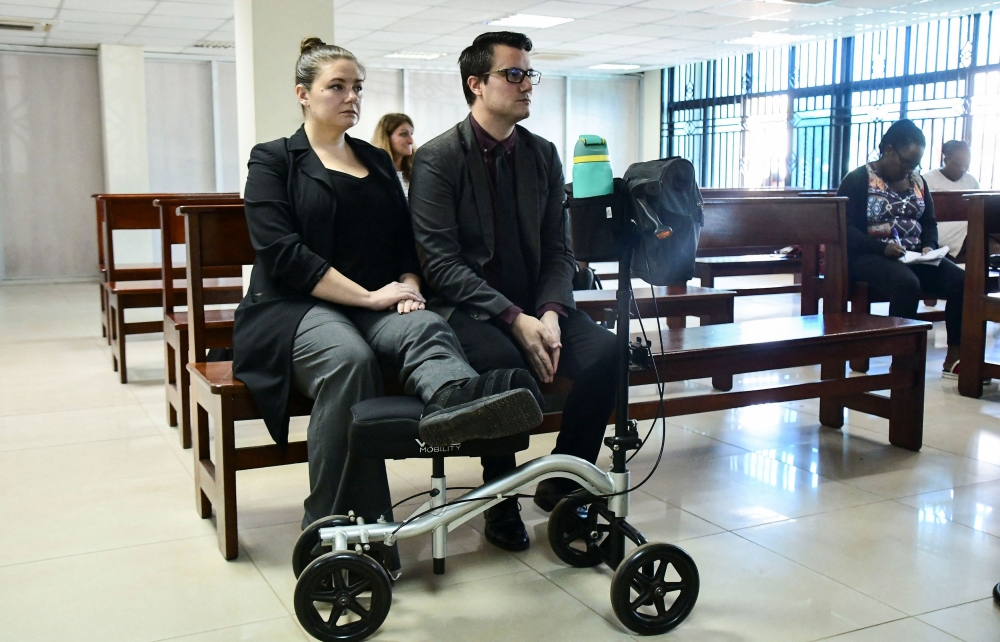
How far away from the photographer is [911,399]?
318cm

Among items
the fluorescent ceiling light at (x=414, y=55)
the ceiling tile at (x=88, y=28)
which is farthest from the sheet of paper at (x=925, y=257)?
the fluorescent ceiling light at (x=414, y=55)

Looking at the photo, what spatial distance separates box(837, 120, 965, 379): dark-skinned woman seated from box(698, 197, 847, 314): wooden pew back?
0.82 metres

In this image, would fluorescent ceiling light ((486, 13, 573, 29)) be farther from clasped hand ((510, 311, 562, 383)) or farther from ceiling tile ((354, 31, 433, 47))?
clasped hand ((510, 311, 562, 383))

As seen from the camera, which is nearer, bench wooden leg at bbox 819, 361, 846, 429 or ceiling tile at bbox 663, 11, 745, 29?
bench wooden leg at bbox 819, 361, 846, 429

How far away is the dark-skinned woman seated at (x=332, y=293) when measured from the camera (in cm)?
209

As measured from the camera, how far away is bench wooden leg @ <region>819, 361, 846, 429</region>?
3.44 metres

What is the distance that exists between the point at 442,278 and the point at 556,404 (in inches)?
19.7

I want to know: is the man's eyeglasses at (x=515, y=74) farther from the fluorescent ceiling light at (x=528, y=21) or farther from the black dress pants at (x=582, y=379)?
the fluorescent ceiling light at (x=528, y=21)

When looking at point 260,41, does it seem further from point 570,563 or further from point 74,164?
point 74,164

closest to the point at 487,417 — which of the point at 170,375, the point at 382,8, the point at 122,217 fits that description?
the point at 170,375

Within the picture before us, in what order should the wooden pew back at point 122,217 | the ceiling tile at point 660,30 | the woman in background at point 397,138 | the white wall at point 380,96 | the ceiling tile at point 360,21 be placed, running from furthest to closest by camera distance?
the white wall at point 380,96
the ceiling tile at point 660,30
the ceiling tile at point 360,21
the woman in background at point 397,138
the wooden pew back at point 122,217

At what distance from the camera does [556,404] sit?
257 centimetres

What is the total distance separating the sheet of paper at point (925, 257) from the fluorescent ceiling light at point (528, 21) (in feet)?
16.9

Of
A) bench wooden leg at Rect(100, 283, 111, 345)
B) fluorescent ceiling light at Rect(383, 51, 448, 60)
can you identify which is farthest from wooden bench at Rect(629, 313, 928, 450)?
fluorescent ceiling light at Rect(383, 51, 448, 60)
